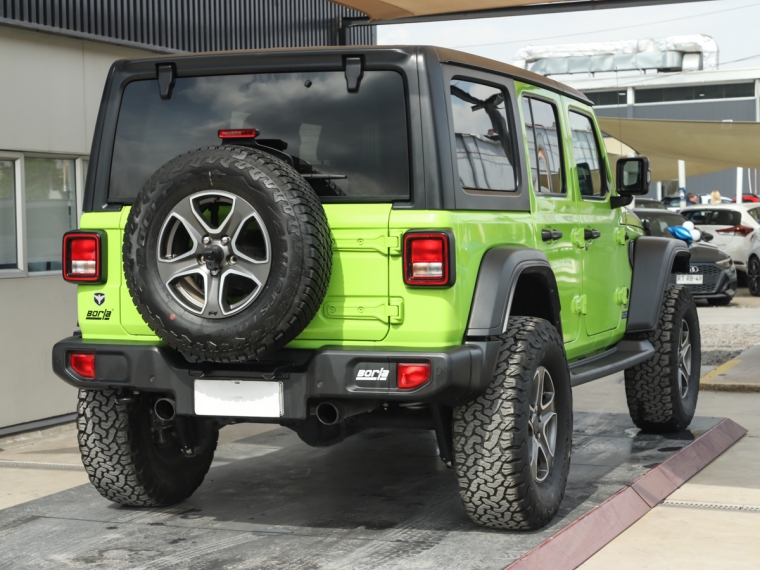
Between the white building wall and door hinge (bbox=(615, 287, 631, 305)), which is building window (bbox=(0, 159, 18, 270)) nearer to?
the white building wall

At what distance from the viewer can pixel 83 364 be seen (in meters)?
5.05

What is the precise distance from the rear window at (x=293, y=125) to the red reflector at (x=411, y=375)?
689 millimetres

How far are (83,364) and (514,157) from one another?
7.05 feet

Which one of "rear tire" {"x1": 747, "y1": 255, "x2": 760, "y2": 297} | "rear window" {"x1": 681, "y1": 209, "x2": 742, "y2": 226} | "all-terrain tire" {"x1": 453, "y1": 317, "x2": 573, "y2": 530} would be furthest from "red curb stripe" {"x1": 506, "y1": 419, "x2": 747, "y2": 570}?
"rear window" {"x1": 681, "y1": 209, "x2": 742, "y2": 226}

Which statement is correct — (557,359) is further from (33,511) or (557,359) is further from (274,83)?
(33,511)

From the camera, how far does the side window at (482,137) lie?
495cm

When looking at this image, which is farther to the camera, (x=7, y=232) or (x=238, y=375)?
(x=7, y=232)

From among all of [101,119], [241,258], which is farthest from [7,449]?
[241,258]

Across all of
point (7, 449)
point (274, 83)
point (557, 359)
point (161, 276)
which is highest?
point (274, 83)

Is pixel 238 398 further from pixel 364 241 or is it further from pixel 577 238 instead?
pixel 577 238

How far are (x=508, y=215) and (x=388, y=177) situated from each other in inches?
27.0

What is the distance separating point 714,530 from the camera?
17.0 ft

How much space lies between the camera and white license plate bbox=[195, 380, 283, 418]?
186 inches

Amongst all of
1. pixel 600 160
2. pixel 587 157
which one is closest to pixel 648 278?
pixel 600 160
